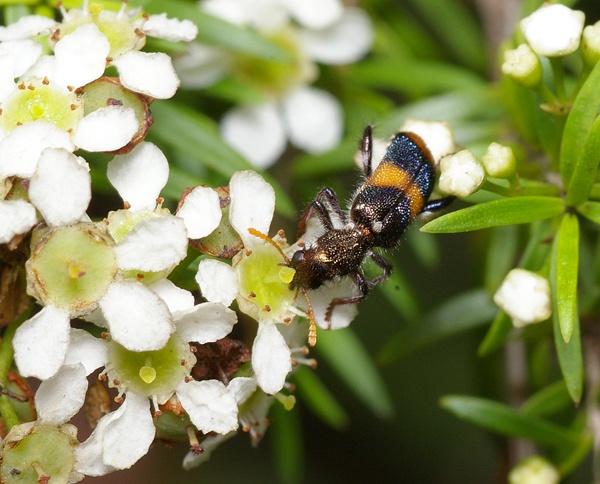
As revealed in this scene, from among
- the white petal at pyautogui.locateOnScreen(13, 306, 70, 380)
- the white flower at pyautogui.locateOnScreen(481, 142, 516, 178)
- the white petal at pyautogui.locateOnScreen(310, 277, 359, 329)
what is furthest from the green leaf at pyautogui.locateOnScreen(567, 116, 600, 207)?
the white petal at pyautogui.locateOnScreen(13, 306, 70, 380)

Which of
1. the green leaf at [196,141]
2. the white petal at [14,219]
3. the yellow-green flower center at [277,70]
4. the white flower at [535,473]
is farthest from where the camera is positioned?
the yellow-green flower center at [277,70]

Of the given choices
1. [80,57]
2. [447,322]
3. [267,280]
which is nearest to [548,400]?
[447,322]

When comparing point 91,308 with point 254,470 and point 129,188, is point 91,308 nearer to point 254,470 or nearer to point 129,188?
point 129,188

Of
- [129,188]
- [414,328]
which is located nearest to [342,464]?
[414,328]

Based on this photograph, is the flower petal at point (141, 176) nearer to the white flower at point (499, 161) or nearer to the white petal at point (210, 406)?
the white petal at point (210, 406)

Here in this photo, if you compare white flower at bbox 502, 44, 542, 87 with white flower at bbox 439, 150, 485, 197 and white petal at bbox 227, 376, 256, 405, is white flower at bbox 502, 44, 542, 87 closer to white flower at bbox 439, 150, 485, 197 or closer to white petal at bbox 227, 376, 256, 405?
white flower at bbox 439, 150, 485, 197

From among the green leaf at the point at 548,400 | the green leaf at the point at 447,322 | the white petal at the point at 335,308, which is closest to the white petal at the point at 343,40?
the green leaf at the point at 447,322

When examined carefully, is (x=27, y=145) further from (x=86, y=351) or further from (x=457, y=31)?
(x=457, y=31)

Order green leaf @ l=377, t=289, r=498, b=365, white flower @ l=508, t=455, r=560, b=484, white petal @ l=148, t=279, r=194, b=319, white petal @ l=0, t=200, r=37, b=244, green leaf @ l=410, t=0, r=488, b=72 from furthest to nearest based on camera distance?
green leaf @ l=410, t=0, r=488, b=72 → green leaf @ l=377, t=289, r=498, b=365 → white flower @ l=508, t=455, r=560, b=484 → white petal @ l=148, t=279, r=194, b=319 → white petal @ l=0, t=200, r=37, b=244
